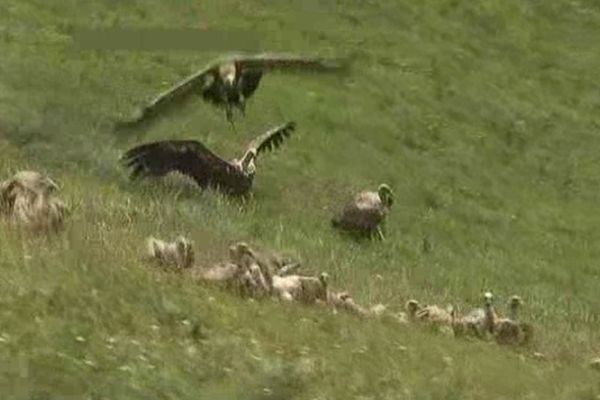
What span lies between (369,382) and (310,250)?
1167 centimetres

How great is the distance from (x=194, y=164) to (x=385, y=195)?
13.5 ft

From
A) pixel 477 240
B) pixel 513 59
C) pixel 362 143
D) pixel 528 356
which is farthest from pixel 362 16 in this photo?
pixel 528 356

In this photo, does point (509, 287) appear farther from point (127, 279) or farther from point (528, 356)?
point (127, 279)

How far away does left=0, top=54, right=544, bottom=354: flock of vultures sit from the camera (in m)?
15.8

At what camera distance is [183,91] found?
25.5 m

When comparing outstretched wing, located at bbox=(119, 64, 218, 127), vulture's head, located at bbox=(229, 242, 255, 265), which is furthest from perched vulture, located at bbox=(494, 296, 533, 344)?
outstretched wing, located at bbox=(119, 64, 218, 127)

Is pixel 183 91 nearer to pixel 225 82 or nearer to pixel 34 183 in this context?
pixel 225 82

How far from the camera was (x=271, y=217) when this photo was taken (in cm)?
2759

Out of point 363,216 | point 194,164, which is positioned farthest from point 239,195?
point 363,216

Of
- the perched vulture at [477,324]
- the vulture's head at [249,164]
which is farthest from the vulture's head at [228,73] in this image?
the perched vulture at [477,324]

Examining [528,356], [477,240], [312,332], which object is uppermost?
[312,332]

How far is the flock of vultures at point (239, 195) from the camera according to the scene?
15758 mm

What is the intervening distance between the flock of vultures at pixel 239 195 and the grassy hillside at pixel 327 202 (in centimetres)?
41

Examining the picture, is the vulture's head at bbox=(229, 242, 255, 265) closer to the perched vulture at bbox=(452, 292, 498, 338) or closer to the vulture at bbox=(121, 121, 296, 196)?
the perched vulture at bbox=(452, 292, 498, 338)
